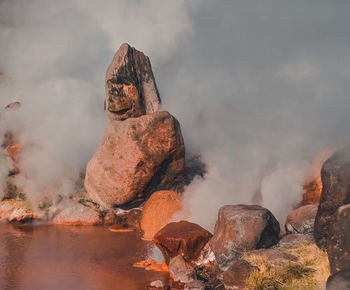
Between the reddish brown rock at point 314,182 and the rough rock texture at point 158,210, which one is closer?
the reddish brown rock at point 314,182

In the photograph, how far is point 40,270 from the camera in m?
10.2

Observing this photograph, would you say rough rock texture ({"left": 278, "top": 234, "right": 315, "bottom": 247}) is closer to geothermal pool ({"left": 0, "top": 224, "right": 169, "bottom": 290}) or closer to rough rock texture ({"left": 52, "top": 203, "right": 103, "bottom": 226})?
geothermal pool ({"left": 0, "top": 224, "right": 169, "bottom": 290})

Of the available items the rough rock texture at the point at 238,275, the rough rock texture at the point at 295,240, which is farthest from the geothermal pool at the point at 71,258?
the rough rock texture at the point at 295,240

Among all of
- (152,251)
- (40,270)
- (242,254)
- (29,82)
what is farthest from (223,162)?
(29,82)

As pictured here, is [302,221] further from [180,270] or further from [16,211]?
[16,211]

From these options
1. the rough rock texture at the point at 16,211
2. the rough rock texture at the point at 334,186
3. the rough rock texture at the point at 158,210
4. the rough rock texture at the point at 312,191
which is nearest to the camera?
the rough rock texture at the point at 334,186

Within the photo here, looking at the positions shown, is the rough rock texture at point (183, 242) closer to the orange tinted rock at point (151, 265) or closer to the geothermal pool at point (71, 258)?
the orange tinted rock at point (151, 265)

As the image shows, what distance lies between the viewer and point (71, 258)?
1123 centimetres

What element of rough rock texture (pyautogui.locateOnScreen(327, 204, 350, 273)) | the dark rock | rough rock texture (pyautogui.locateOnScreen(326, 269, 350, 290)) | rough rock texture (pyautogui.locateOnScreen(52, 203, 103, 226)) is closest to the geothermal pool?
rough rock texture (pyautogui.locateOnScreen(52, 203, 103, 226))

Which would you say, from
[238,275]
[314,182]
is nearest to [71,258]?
[238,275]

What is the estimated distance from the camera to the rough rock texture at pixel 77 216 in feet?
51.4

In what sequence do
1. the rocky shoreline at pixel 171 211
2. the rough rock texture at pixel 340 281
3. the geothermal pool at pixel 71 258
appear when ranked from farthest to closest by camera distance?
the geothermal pool at pixel 71 258 < the rocky shoreline at pixel 171 211 < the rough rock texture at pixel 340 281

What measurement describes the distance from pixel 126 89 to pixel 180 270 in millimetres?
9930

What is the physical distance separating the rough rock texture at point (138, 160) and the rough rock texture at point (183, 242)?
478 cm
